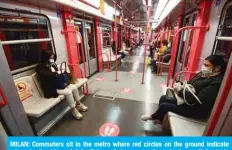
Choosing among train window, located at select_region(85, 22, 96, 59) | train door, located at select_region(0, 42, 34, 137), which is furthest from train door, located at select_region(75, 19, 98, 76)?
train door, located at select_region(0, 42, 34, 137)

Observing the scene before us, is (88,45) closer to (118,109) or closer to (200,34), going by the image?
(118,109)

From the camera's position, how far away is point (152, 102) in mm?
2961

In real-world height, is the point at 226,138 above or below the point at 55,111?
above

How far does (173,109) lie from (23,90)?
2.53 m

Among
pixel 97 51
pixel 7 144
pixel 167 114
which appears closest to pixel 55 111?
pixel 7 144

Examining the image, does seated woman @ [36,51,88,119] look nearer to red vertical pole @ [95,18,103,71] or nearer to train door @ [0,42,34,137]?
train door @ [0,42,34,137]

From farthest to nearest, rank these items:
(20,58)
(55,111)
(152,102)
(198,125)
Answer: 1. (152,102)
2. (55,111)
3. (20,58)
4. (198,125)

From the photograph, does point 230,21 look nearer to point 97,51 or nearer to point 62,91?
point 62,91

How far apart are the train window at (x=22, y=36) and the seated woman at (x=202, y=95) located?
8.42ft

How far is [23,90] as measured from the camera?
2045 millimetres

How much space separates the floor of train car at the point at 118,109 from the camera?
2082mm

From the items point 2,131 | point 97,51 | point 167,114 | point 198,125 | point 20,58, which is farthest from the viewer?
point 97,51

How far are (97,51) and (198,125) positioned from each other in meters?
4.47

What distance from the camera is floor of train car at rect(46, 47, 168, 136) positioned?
2.08 metres
